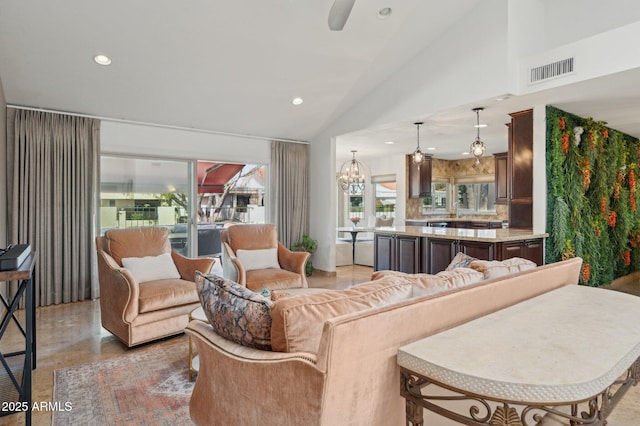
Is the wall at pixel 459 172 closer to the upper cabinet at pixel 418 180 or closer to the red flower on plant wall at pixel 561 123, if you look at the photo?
the upper cabinet at pixel 418 180

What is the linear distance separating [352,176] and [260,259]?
474 centimetres

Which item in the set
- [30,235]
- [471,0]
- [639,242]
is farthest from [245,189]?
[639,242]

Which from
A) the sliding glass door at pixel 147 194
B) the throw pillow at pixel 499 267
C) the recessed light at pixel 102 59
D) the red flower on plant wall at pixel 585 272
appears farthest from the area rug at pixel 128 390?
the red flower on plant wall at pixel 585 272

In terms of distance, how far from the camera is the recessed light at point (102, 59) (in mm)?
4012

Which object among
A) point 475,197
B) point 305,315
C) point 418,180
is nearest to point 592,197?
point 418,180

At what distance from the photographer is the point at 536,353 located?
1099mm

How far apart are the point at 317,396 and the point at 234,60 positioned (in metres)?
4.17

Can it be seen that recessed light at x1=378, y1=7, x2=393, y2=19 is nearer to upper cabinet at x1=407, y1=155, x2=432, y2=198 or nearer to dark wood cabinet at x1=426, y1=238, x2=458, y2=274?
dark wood cabinet at x1=426, y1=238, x2=458, y2=274

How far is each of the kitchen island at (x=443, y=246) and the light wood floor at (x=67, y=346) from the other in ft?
6.06

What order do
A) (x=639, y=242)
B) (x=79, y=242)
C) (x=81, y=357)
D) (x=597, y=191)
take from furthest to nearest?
(x=639, y=242), (x=597, y=191), (x=79, y=242), (x=81, y=357)

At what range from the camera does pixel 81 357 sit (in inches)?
124

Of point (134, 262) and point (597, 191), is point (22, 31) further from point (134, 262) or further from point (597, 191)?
point (597, 191)

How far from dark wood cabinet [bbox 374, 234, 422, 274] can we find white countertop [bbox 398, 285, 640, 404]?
3723 mm

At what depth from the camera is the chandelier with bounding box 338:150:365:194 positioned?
891 cm
